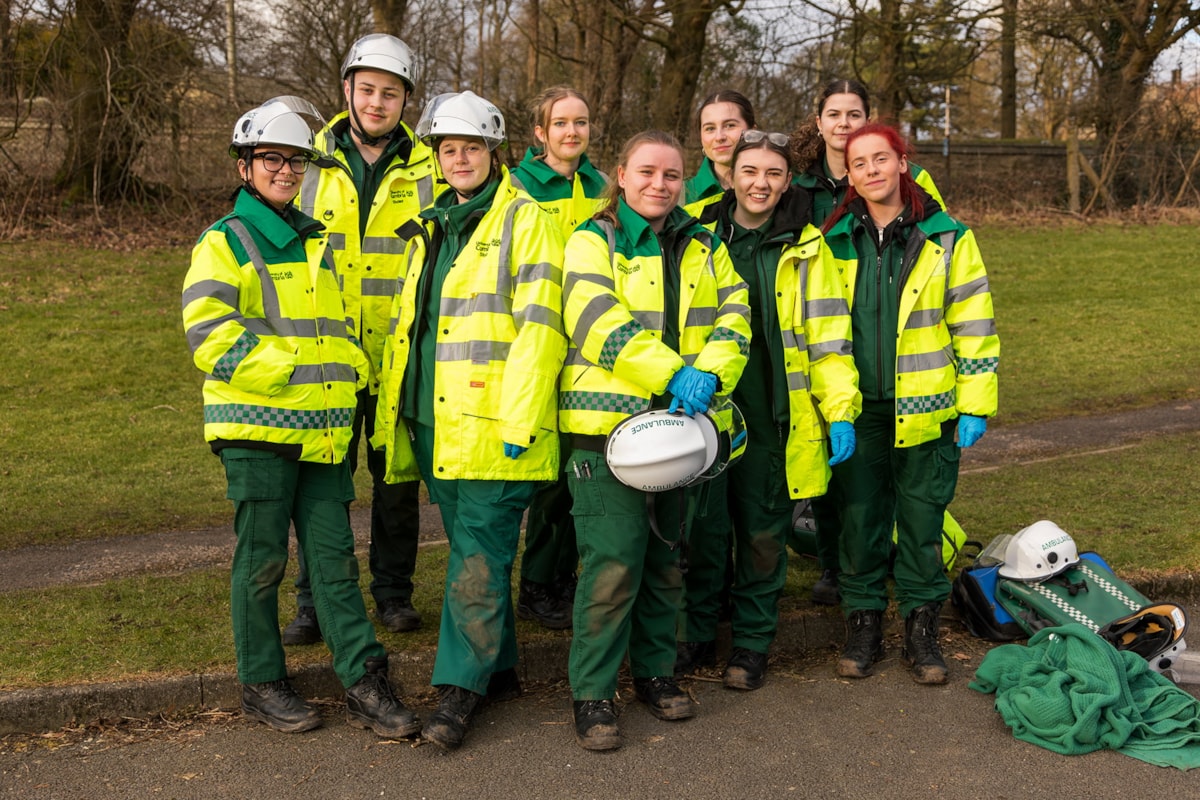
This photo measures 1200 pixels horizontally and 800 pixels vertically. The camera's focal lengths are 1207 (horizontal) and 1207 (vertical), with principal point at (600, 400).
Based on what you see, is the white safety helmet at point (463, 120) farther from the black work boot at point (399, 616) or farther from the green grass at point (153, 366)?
the green grass at point (153, 366)

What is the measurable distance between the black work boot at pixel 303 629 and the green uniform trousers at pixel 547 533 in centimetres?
98

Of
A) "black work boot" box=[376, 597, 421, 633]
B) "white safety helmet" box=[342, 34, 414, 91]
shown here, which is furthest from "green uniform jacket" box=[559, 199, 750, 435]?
"black work boot" box=[376, 597, 421, 633]

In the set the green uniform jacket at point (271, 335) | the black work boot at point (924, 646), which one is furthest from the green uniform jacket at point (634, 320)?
the black work boot at point (924, 646)

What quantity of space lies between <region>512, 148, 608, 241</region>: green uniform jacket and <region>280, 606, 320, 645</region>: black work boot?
2040 mm

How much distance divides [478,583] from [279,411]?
38.6 inches

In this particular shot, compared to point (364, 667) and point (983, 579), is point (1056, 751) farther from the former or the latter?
point (364, 667)

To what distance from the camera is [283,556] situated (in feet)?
15.1

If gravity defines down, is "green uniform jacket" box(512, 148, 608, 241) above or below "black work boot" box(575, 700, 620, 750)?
above

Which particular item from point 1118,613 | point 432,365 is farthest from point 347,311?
point 1118,613

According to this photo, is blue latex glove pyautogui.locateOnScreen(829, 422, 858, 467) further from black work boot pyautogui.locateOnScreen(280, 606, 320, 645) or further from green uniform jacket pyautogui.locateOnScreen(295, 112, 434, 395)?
black work boot pyautogui.locateOnScreen(280, 606, 320, 645)

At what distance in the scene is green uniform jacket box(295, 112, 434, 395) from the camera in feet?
17.0

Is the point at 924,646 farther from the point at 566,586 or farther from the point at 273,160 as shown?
the point at 273,160

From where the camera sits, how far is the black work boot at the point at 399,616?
211 inches

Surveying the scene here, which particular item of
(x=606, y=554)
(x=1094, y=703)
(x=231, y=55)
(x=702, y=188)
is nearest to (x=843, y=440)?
(x=606, y=554)
